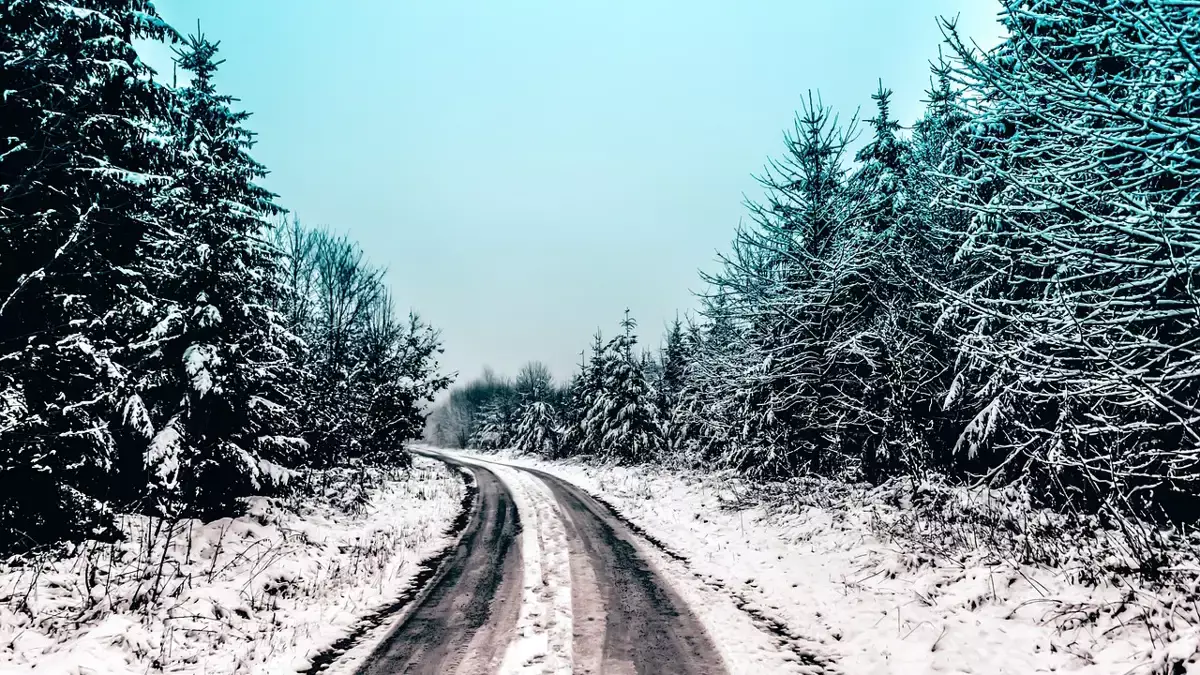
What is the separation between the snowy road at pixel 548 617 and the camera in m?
5.73

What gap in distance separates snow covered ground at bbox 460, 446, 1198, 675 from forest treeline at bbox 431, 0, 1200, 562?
1271 millimetres

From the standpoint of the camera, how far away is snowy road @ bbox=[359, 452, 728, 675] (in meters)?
5.73

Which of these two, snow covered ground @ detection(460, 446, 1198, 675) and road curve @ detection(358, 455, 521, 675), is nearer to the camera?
snow covered ground @ detection(460, 446, 1198, 675)

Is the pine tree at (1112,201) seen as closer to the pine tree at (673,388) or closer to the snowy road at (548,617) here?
the snowy road at (548,617)

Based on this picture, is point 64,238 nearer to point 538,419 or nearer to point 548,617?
point 548,617

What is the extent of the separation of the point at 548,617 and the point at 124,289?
8274mm

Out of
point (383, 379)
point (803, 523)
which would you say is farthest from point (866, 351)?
point (383, 379)

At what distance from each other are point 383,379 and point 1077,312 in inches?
865

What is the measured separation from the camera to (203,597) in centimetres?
719

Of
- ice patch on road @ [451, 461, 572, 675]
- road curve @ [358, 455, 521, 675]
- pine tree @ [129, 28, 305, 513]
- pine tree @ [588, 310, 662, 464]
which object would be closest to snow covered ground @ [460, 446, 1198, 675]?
ice patch on road @ [451, 461, 572, 675]

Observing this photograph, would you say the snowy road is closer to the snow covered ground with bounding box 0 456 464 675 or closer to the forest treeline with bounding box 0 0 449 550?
the snow covered ground with bounding box 0 456 464 675

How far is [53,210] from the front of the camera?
25.3 ft

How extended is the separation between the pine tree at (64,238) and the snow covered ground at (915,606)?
8.94 metres

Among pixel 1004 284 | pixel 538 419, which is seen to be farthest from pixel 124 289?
pixel 538 419
